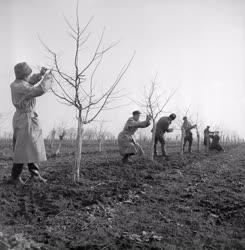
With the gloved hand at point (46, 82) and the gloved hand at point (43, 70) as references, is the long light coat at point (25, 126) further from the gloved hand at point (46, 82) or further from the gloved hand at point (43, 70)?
the gloved hand at point (43, 70)

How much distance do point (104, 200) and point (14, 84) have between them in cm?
234

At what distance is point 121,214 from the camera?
413 cm

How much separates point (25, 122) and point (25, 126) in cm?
6

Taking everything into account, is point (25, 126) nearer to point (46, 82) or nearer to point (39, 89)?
point (39, 89)

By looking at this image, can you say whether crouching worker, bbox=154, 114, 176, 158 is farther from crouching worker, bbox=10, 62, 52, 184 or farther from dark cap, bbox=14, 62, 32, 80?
dark cap, bbox=14, 62, 32, 80

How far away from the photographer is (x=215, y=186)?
659 cm

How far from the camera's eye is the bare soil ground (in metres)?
3.21

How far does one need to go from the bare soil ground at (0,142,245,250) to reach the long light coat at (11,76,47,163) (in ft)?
1.54

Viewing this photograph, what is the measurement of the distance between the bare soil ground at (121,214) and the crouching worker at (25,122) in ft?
1.33

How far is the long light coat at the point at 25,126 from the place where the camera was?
5.00m

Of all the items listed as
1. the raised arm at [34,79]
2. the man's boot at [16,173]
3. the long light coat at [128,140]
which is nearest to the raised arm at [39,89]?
the raised arm at [34,79]

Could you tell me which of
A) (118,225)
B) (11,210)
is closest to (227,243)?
(118,225)

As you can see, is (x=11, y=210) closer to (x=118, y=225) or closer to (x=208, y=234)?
(x=118, y=225)

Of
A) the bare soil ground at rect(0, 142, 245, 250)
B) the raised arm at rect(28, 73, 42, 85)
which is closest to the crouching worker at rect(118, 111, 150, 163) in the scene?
the bare soil ground at rect(0, 142, 245, 250)
